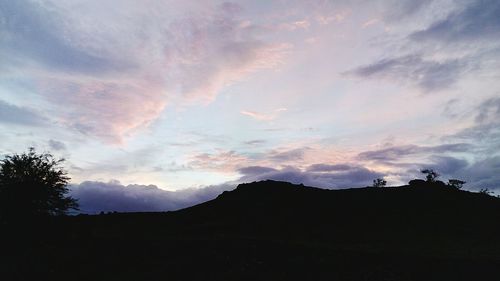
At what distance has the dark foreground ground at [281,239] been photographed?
77.0 feet

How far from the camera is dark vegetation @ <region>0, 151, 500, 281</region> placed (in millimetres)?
23500

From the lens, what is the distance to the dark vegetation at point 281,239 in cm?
2350

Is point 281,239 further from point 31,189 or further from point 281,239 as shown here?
point 31,189

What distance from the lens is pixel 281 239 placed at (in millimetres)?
36656

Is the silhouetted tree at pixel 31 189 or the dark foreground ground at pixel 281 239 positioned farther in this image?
the silhouetted tree at pixel 31 189

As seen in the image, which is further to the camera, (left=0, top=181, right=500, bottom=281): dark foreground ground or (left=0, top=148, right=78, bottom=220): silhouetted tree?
(left=0, top=148, right=78, bottom=220): silhouetted tree

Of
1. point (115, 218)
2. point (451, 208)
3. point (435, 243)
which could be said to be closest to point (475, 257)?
point (435, 243)

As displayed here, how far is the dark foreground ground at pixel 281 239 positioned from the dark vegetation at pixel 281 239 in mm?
101

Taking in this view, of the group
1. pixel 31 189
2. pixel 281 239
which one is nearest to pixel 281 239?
pixel 281 239

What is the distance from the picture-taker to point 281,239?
120ft

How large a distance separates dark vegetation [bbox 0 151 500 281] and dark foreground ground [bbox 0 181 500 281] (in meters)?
0.10

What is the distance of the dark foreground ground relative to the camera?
77.0 ft

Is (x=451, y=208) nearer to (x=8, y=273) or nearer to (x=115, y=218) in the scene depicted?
(x=115, y=218)

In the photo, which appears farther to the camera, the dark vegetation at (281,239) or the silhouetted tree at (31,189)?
the silhouetted tree at (31,189)
